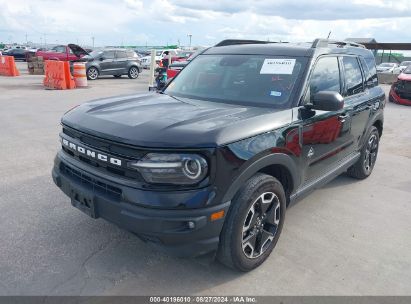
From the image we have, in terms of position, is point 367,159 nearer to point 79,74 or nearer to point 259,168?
point 259,168

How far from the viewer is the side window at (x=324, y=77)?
11.7 feet

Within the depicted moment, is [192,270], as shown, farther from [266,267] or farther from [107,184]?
[107,184]

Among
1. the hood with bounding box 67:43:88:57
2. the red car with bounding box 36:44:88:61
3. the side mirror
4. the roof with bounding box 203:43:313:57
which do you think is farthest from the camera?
the red car with bounding box 36:44:88:61

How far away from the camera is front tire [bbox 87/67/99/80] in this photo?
65.4 ft

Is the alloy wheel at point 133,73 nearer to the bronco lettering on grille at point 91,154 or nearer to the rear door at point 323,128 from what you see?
the rear door at point 323,128

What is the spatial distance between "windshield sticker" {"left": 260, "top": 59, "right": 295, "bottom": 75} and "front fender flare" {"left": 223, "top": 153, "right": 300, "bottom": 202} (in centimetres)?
94

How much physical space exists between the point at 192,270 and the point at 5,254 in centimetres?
163

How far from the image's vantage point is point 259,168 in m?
2.83

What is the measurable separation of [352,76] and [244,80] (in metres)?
1.59

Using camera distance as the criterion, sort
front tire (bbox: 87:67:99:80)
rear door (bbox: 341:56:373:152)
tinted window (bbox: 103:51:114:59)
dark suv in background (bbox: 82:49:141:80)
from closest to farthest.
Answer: rear door (bbox: 341:56:373:152) < front tire (bbox: 87:67:99:80) < dark suv in background (bbox: 82:49:141:80) < tinted window (bbox: 103:51:114:59)

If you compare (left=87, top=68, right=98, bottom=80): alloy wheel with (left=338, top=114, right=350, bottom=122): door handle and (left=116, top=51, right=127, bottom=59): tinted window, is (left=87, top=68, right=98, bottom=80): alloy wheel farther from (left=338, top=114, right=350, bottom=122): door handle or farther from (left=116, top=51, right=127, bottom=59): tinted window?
(left=338, top=114, right=350, bottom=122): door handle

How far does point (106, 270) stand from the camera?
3.00 metres

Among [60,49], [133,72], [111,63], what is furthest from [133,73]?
[60,49]

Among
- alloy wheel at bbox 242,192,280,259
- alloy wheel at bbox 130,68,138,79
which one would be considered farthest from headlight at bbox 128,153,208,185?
alloy wheel at bbox 130,68,138,79
